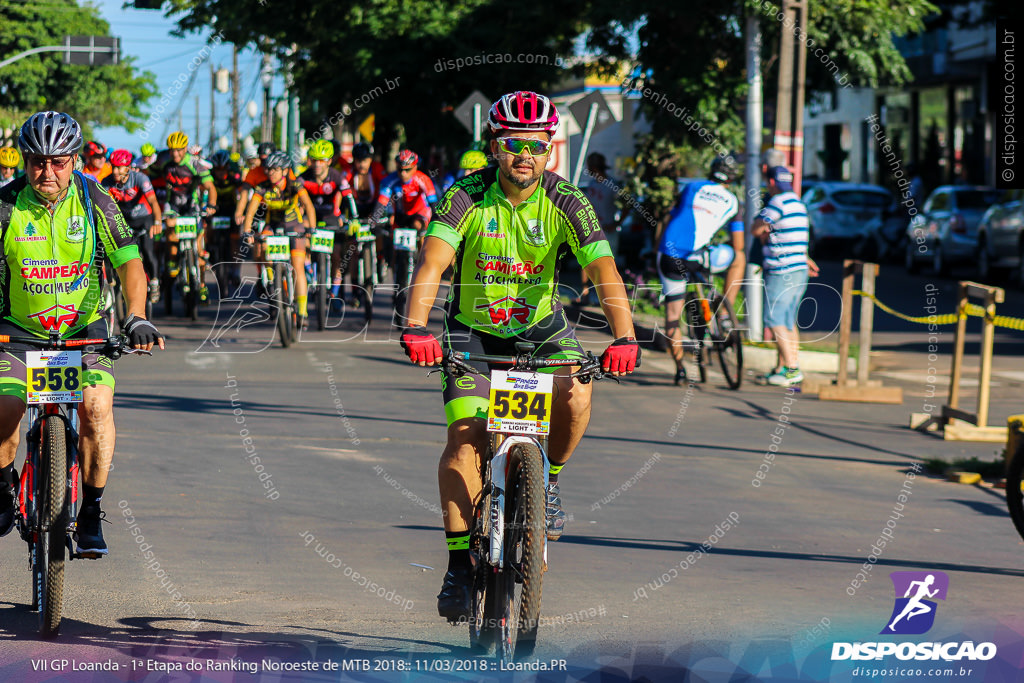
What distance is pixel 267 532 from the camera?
7.53 meters

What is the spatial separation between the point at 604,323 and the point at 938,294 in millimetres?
10207

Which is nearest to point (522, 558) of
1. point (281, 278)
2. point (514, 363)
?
point (514, 363)

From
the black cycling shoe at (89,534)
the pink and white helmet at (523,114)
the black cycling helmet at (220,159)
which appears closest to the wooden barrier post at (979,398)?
the pink and white helmet at (523,114)

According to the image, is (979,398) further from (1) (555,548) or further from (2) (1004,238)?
(2) (1004,238)

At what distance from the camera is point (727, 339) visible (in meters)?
13.7

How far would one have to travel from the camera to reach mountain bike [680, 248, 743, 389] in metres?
13.6

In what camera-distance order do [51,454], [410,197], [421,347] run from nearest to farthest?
[421,347] → [51,454] → [410,197]

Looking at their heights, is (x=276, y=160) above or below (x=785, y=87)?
below

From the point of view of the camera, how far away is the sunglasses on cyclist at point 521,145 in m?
5.68

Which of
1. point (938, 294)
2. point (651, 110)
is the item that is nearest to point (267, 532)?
point (651, 110)

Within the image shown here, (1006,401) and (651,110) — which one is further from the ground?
(651,110)

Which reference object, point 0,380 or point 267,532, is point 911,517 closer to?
point 267,532

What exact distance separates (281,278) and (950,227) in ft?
54.1

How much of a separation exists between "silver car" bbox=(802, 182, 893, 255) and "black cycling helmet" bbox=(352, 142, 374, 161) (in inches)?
671
